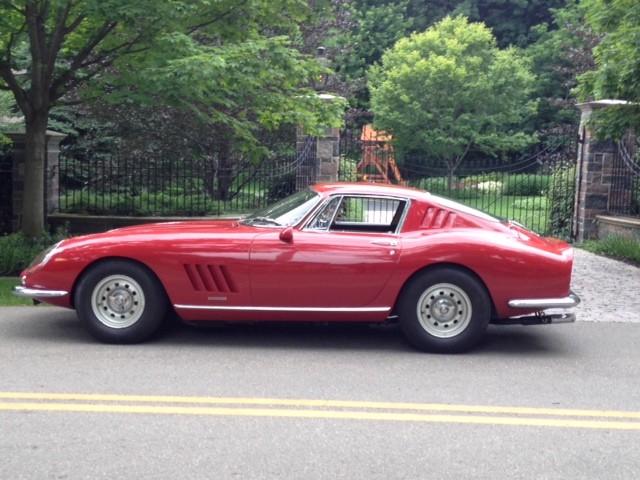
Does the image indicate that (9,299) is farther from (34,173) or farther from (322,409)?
(322,409)

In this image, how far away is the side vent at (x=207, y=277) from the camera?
24.0 feet

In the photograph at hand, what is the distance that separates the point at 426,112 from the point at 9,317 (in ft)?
77.4

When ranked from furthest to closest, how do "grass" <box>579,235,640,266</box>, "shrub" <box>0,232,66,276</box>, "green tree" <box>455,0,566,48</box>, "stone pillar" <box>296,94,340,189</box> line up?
"green tree" <box>455,0,566,48</box> → "stone pillar" <box>296,94,340,189</box> → "grass" <box>579,235,640,266</box> → "shrub" <box>0,232,66,276</box>

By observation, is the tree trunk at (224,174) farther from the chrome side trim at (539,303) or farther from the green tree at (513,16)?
the green tree at (513,16)

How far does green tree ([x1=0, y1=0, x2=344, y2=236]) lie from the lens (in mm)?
10094

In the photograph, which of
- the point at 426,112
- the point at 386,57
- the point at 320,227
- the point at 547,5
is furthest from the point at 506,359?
the point at 547,5

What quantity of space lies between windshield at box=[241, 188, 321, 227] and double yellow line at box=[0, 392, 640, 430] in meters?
2.13

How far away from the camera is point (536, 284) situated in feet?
23.9

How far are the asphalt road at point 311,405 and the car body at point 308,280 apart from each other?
0.30 meters

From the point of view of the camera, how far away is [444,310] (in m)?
7.34

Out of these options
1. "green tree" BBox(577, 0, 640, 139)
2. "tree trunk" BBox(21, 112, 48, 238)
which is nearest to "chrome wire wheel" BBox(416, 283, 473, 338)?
"green tree" BBox(577, 0, 640, 139)

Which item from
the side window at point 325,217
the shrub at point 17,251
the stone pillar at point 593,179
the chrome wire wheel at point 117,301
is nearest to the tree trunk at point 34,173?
the shrub at point 17,251

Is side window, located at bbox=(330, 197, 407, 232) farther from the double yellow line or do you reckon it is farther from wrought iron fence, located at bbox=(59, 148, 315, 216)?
wrought iron fence, located at bbox=(59, 148, 315, 216)

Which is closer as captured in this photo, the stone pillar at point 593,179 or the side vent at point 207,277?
the side vent at point 207,277
